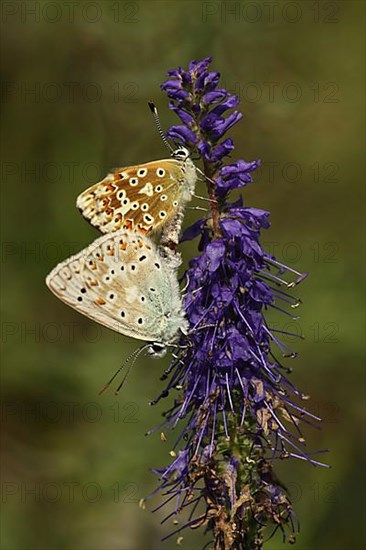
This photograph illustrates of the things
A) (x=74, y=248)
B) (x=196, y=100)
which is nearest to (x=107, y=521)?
(x=74, y=248)

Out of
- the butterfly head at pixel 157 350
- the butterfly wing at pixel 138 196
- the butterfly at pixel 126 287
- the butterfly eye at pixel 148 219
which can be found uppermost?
the butterfly wing at pixel 138 196

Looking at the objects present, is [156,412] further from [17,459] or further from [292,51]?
[292,51]

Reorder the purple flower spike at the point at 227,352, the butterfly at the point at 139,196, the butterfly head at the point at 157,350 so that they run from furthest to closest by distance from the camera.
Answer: the butterfly head at the point at 157,350 → the butterfly at the point at 139,196 → the purple flower spike at the point at 227,352

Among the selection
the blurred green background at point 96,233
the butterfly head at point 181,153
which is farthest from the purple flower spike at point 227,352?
the blurred green background at point 96,233

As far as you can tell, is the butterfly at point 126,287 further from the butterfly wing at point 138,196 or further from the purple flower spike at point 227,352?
the purple flower spike at point 227,352

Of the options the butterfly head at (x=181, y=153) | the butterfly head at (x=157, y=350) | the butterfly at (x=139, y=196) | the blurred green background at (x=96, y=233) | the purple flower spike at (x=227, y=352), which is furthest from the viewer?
the blurred green background at (x=96, y=233)
